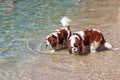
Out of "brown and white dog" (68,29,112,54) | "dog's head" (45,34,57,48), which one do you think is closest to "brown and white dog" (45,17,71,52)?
"dog's head" (45,34,57,48)

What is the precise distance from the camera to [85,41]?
274 inches

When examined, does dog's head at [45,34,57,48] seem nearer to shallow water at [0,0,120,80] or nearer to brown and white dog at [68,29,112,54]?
shallow water at [0,0,120,80]

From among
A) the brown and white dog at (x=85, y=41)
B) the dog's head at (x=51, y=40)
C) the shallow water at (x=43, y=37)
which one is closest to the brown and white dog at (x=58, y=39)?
the dog's head at (x=51, y=40)

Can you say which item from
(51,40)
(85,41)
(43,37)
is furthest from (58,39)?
(43,37)

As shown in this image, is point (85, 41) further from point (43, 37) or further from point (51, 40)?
point (43, 37)

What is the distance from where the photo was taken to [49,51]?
288 inches

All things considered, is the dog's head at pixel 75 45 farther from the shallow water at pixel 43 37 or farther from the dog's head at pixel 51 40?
the dog's head at pixel 51 40

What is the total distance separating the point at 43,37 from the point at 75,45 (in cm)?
200

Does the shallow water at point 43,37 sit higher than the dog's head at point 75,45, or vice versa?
the dog's head at point 75,45

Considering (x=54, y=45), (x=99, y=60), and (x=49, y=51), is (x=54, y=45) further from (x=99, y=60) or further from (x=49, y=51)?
(x=99, y=60)

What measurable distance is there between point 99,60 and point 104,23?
3.51 m

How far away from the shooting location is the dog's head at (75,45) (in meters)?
6.71

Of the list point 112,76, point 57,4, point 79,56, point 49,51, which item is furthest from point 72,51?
point 57,4

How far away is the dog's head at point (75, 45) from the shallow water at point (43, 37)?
0.15 meters
